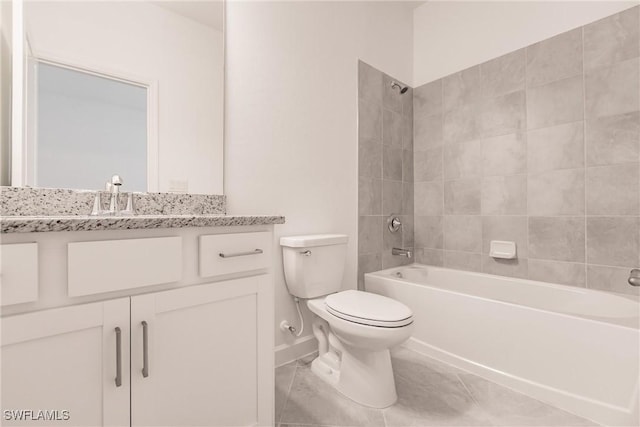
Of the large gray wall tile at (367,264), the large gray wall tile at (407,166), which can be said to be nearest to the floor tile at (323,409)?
the large gray wall tile at (367,264)

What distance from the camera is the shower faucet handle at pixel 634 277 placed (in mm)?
1555

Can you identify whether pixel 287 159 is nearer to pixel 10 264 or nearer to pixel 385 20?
pixel 10 264

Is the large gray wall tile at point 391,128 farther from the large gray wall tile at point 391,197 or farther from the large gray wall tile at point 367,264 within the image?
the large gray wall tile at point 367,264

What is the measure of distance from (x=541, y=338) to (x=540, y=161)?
3.65 ft

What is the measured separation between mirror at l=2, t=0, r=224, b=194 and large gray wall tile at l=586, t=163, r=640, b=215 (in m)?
2.08

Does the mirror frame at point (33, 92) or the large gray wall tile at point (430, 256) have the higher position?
the mirror frame at point (33, 92)

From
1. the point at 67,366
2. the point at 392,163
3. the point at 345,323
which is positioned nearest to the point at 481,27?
the point at 392,163

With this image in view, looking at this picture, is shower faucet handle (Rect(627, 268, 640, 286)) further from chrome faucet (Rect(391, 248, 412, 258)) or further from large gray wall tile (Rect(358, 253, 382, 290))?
large gray wall tile (Rect(358, 253, 382, 290))

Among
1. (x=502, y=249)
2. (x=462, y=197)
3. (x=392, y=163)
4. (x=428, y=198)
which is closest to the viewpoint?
(x=502, y=249)

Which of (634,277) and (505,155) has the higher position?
(505,155)

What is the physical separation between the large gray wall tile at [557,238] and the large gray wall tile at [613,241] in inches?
1.7

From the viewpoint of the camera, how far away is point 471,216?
225 cm

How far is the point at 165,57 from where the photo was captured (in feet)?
4.51

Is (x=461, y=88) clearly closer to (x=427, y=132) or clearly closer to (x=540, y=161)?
(x=427, y=132)
